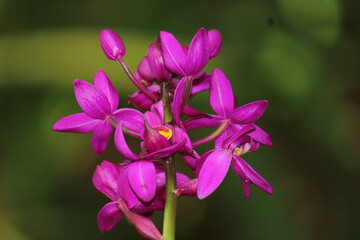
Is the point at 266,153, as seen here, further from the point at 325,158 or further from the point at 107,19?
the point at 107,19

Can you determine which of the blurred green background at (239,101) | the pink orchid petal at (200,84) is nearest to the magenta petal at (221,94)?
the pink orchid petal at (200,84)

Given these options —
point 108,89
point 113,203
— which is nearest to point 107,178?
point 113,203

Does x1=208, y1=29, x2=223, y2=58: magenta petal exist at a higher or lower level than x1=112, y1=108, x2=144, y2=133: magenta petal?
higher

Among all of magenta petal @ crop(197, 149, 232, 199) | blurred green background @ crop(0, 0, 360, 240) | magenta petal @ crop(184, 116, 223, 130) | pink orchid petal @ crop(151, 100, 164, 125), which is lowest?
blurred green background @ crop(0, 0, 360, 240)

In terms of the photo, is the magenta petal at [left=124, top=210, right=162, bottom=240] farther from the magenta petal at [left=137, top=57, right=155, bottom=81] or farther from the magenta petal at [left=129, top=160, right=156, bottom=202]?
the magenta petal at [left=137, top=57, right=155, bottom=81]

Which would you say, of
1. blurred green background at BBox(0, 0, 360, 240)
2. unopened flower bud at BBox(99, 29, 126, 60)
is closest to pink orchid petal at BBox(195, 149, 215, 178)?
unopened flower bud at BBox(99, 29, 126, 60)

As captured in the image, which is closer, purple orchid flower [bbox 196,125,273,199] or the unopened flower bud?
purple orchid flower [bbox 196,125,273,199]

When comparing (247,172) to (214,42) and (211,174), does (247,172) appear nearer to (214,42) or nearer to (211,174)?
(211,174)
